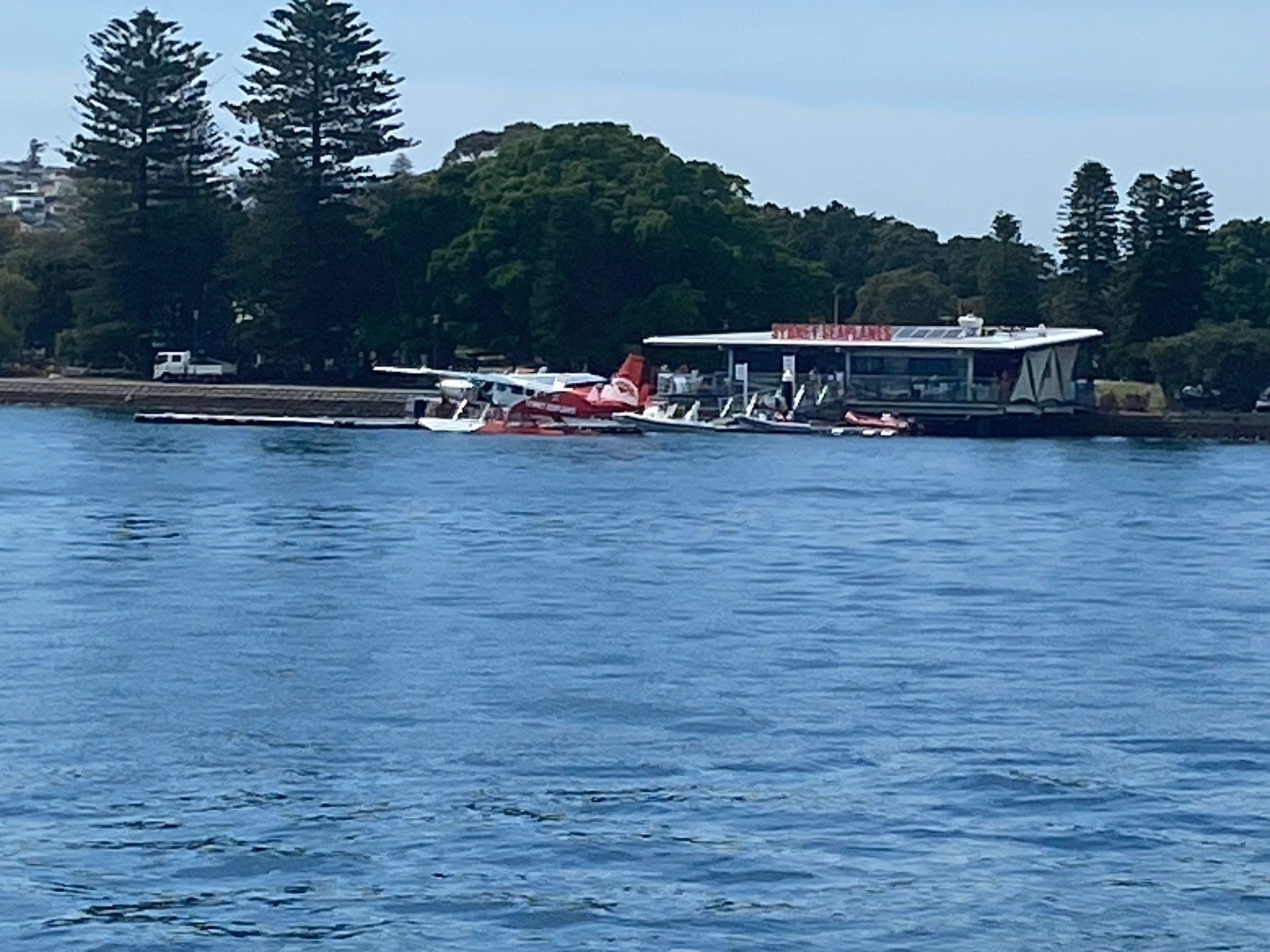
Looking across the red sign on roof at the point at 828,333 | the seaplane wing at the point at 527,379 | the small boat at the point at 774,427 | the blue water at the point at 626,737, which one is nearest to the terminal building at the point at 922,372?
the red sign on roof at the point at 828,333

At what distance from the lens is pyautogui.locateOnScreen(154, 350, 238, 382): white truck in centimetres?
8406

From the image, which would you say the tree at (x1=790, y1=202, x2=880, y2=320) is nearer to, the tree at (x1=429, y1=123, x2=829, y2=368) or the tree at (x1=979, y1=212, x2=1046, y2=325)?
the tree at (x1=979, y1=212, x2=1046, y2=325)

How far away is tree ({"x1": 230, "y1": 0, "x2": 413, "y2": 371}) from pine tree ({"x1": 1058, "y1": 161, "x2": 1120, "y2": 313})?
22.1 m

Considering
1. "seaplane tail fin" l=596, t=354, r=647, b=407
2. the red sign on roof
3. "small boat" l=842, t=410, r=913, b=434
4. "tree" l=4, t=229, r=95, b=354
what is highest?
"tree" l=4, t=229, r=95, b=354

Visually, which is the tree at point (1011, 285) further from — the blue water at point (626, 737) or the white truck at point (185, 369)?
the blue water at point (626, 737)

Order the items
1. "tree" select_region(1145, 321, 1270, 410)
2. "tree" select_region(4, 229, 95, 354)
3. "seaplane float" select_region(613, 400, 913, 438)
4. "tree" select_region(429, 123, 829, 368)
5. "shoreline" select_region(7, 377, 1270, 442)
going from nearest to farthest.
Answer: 1. "seaplane float" select_region(613, 400, 913, 438)
2. "shoreline" select_region(7, 377, 1270, 442)
3. "tree" select_region(1145, 321, 1270, 410)
4. "tree" select_region(429, 123, 829, 368)
5. "tree" select_region(4, 229, 95, 354)

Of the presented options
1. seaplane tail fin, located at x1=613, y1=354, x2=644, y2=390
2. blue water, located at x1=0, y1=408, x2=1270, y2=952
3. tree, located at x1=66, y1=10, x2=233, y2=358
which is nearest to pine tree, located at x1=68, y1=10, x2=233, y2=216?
tree, located at x1=66, y1=10, x2=233, y2=358

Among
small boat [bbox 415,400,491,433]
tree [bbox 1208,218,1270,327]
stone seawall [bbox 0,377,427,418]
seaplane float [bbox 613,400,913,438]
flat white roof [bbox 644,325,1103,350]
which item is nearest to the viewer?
small boat [bbox 415,400,491,433]

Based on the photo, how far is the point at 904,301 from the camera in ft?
333

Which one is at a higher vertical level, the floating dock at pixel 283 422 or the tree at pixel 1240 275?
the tree at pixel 1240 275

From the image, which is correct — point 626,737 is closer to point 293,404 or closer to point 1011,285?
point 293,404

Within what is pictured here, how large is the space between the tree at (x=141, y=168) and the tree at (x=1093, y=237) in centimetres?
2896

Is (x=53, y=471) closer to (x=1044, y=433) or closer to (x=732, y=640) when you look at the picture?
(x=732, y=640)

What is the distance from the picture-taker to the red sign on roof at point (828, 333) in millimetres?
74625
